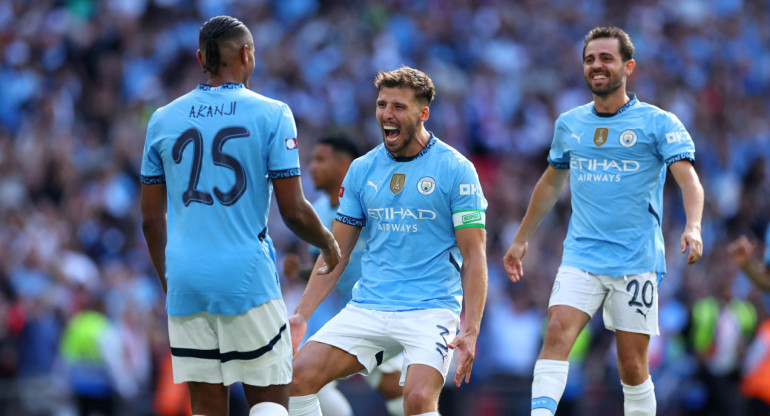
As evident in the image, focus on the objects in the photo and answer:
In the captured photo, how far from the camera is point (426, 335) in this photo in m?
6.66

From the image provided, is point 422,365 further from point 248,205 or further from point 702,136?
point 702,136

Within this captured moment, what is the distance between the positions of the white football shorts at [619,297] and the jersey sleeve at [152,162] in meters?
→ 3.01

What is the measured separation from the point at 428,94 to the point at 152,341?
7563 mm

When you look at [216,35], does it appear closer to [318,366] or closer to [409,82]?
[409,82]

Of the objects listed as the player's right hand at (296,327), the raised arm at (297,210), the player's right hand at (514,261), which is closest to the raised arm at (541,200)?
the player's right hand at (514,261)

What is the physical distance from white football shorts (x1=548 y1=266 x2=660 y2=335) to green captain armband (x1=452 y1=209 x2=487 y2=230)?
3.47 ft

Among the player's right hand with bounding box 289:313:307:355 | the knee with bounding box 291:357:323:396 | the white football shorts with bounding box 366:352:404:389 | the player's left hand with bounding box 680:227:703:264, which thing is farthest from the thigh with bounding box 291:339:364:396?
the player's left hand with bounding box 680:227:703:264

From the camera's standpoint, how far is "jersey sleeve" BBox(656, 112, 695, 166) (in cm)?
725

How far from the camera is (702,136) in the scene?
17906 millimetres

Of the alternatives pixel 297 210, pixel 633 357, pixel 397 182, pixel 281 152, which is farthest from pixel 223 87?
pixel 633 357

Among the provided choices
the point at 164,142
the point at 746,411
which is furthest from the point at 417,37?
the point at 164,142

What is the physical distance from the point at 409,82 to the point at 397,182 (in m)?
0.66

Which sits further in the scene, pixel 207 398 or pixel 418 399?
pixel 418 399

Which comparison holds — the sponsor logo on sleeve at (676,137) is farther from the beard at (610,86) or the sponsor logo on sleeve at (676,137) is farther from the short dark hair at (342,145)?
the short dark hair at (342,145)
